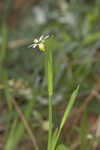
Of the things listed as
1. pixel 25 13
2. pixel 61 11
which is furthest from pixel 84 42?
pixel 25 13

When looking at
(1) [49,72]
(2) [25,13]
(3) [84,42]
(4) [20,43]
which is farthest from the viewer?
(2) [25,13]

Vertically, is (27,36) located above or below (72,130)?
Answer: above

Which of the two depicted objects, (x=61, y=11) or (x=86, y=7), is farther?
(x=61, y=11)

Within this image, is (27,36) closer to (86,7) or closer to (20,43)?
(20,43)

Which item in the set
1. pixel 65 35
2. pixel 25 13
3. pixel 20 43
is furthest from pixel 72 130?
pixel 25 13

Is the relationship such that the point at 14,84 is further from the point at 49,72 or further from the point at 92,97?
the point at 49,72

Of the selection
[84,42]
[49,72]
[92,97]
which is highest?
[49,72]

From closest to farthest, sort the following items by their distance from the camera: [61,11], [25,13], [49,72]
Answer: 1. [49,72]
2. [61,11]
3. [25,13]
